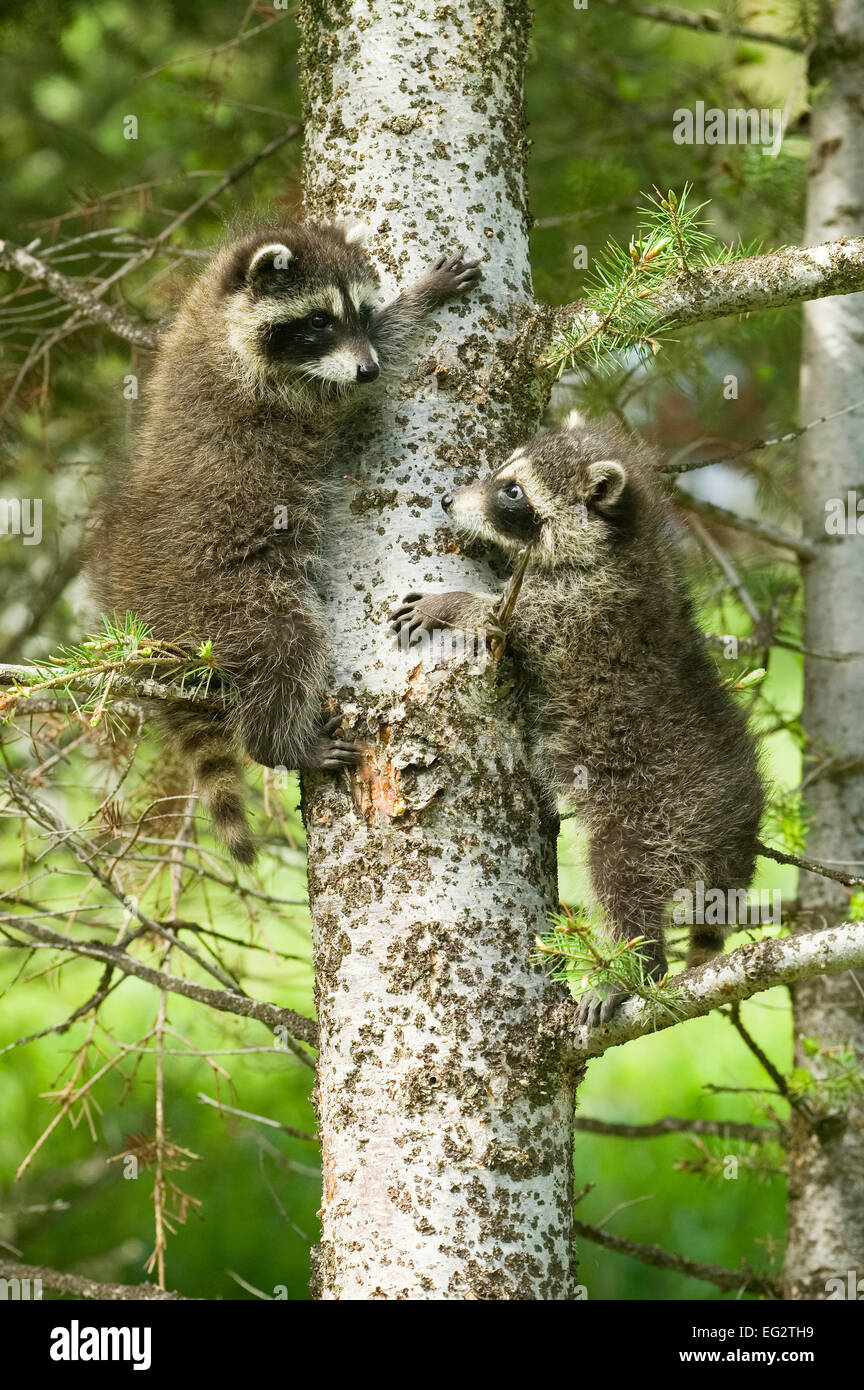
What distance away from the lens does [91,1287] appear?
3.10 m

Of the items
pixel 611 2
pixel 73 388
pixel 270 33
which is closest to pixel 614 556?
pixel 611 2

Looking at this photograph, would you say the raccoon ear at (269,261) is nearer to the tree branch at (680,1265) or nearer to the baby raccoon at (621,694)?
the baby raccoon at (621,694)

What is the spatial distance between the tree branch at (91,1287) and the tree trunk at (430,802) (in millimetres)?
456

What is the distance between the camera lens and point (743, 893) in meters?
3.33

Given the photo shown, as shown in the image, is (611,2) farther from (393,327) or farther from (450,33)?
(393,327)

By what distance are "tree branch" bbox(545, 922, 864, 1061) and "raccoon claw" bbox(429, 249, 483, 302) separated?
153 centimetres

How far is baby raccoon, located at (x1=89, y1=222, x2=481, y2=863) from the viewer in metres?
3.15

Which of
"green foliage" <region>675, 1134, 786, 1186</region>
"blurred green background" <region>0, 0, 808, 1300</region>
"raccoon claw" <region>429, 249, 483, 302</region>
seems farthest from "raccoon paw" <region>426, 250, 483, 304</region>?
"green foliage" <region>675, 1134, 786, 1186</region>

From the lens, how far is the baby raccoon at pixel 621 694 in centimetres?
318

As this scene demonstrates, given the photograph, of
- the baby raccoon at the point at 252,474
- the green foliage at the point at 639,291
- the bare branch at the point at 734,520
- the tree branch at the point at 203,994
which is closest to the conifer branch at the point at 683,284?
the green foliage at the point at 639,291

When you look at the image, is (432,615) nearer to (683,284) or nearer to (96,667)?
(96,667)

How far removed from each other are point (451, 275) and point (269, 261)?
642 millimetres

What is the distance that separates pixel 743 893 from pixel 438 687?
0.98 metres

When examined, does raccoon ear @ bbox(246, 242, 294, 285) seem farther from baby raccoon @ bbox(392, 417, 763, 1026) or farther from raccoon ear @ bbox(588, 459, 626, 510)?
raccoon ear @ bbox(588, 459, 626, 510)
